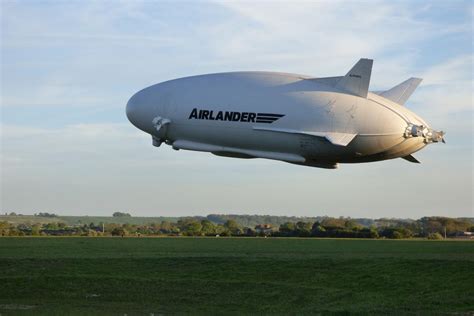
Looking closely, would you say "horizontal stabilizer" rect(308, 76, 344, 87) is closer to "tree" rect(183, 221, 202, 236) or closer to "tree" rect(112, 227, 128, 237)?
"tree" rect(112, 227, 128, 237)

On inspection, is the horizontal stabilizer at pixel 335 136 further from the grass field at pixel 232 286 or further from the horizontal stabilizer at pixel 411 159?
the grass field at pixel 232 286

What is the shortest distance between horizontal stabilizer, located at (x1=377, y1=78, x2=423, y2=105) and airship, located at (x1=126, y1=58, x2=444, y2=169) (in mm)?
297

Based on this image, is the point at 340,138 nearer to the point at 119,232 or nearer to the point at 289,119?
the point at 289,119

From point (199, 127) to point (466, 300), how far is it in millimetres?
22731

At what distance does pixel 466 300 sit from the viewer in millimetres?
43031

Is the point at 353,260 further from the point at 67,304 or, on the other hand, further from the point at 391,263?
the point at 67,304

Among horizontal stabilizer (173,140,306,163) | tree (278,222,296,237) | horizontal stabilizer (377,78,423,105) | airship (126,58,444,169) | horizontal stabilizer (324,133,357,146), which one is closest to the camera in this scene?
horizontal stabilizer (324,133,357,146)

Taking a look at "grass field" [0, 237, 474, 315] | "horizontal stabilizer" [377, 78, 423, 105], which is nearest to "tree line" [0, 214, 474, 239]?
"grass field" [0, 237, 474, 315]

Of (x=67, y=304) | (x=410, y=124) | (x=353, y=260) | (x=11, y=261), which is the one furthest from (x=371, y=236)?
(x=410, y=124)

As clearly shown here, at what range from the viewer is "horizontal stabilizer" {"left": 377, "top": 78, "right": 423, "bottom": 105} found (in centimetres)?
2755

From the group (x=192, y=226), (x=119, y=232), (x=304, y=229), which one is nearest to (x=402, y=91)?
(x=304, y=229)

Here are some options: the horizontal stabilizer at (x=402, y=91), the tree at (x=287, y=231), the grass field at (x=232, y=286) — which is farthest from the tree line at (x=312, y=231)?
the horizontal stabilizer at (x=402, y=91)

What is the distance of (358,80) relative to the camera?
25609mm

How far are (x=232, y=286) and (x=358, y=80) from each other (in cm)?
2772
